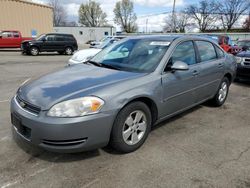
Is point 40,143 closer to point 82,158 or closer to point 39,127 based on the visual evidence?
point 39,127

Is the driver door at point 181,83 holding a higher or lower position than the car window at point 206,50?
lower

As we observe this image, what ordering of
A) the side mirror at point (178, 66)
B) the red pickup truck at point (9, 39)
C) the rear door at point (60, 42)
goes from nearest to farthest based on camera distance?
1. the side mirror at point (178, 66)
2. the rear door at point (60, 42)
3. the red pickup truck at point (9, 39)

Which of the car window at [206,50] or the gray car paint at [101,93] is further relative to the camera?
the car window at [206,50]

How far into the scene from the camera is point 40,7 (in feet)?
92.7

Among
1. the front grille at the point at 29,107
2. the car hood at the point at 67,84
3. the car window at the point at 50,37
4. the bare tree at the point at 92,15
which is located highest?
the bare tree at the point at 92,15

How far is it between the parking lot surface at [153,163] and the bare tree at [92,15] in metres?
74.5

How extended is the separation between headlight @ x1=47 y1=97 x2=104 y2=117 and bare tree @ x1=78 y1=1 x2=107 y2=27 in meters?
75.7

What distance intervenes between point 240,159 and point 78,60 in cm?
582

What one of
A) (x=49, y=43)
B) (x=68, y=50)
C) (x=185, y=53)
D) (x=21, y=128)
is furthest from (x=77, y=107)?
(x=68, y=50)

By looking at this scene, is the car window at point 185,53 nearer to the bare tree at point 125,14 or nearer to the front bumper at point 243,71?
the front bumper at point 243,71

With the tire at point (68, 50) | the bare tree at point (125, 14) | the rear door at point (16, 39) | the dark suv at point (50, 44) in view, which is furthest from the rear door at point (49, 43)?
the bare tree at point (125, 14)

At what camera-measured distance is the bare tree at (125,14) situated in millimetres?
71750

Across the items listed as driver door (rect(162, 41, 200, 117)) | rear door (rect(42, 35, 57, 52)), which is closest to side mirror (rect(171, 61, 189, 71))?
driver door (rect(162, 41, 200, 117))

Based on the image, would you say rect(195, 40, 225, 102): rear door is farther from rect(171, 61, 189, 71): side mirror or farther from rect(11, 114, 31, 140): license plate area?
rect(11, 114, 31, 140): license plate area
